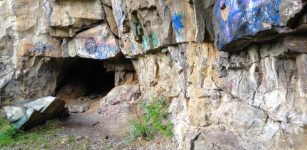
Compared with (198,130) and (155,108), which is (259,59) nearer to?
(198,130)

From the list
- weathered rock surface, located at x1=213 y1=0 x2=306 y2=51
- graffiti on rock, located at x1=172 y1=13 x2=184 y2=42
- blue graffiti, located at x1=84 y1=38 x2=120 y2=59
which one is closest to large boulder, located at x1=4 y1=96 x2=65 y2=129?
blue graffiti, located at x1=84 y1=38 x2=120 y2=59

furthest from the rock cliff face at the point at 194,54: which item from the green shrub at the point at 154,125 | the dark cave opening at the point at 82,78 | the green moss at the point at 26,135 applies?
the green moss at the point at 26,135

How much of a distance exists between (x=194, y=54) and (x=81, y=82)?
420 inches

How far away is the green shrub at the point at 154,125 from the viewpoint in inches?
358

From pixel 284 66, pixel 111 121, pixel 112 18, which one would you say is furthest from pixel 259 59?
pixel 112 18

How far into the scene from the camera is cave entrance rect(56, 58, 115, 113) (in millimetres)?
15174

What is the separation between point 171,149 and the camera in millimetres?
8094

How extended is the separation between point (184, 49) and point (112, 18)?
5837 millimetres

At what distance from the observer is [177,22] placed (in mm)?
7898

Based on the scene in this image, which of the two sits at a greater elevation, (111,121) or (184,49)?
(184,49)

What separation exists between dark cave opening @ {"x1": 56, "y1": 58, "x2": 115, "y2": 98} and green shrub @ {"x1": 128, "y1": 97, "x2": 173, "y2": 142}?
661 centimetres

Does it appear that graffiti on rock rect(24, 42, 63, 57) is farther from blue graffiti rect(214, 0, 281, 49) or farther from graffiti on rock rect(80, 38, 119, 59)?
blue graffiti rect(214, 0, 281, 49)

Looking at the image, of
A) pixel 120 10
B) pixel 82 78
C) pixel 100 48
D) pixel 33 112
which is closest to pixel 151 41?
pixel 120 10

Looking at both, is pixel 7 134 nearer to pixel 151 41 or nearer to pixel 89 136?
pixel 89 136
